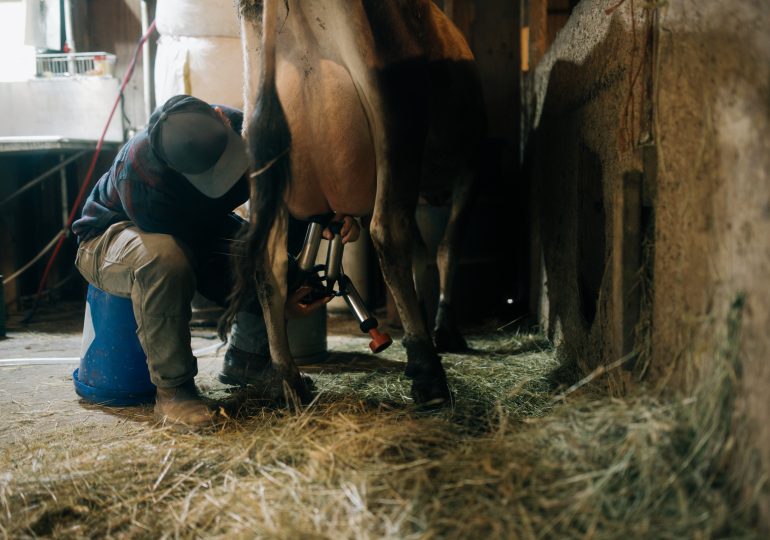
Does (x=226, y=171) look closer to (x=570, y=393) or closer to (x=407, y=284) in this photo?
(x=407, y=284)

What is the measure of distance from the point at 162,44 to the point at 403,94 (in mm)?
2476

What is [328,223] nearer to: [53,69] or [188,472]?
[188,472]

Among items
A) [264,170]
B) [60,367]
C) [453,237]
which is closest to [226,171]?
[264,170]

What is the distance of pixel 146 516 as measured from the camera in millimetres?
1705

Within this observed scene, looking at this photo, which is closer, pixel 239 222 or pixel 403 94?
pixel 403 94

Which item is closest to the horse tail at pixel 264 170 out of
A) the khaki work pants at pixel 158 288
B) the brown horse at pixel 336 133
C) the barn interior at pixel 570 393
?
the brown horse at pixel 336 133

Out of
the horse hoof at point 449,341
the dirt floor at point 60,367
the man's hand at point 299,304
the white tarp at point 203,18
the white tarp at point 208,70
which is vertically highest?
the white tarp at point 203,18

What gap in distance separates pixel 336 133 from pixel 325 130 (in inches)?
1.6

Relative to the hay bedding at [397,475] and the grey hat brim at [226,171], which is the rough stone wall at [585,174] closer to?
the hay bedding at [397,475]

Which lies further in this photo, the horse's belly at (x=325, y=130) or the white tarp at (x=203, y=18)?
the white tarp at (x=203, y=18)

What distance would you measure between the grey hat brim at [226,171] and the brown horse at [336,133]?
0.06 m

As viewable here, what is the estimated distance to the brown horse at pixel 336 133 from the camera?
2.31m

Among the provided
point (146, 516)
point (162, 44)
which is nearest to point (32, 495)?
point (146, 516)

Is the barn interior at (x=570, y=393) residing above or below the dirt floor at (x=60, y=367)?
above
